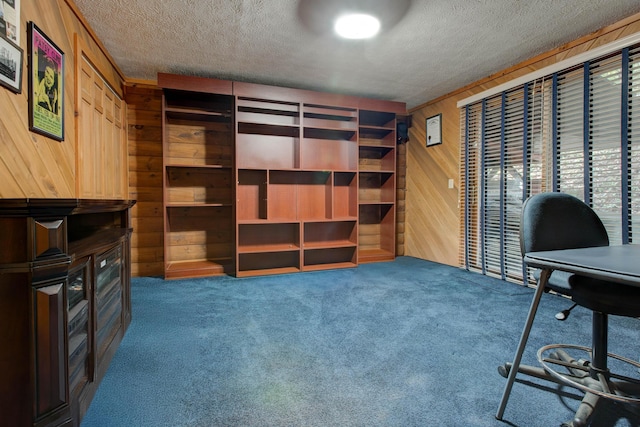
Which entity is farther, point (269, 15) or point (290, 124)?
point (290, 124)

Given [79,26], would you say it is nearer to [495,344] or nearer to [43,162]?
[43,162]

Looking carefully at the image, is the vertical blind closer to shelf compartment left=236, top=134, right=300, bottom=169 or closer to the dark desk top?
the dark desk top

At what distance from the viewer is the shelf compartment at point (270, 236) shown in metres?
3.86

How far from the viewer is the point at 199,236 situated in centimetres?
A: 390

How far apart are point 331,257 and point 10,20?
3666 mm

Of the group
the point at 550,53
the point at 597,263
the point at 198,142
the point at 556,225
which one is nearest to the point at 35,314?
the point at 597,263

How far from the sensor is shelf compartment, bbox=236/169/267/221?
3.81 meters

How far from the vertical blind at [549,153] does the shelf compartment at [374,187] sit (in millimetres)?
1066

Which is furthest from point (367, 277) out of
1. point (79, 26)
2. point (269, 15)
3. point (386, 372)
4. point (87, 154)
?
point (79, 26)

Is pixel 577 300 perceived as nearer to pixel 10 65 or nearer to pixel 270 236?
pixel 10 65

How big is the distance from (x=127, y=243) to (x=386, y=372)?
1864mm

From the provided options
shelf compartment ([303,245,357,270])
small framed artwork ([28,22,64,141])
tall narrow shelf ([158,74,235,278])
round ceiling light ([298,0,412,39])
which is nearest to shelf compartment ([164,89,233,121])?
tall narrow shelf ([158,74,235,278])

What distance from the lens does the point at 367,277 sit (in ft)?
11.6

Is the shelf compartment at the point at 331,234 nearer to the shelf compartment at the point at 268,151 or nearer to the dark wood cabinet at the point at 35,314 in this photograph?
the shelf compartment at the point at 268,151
